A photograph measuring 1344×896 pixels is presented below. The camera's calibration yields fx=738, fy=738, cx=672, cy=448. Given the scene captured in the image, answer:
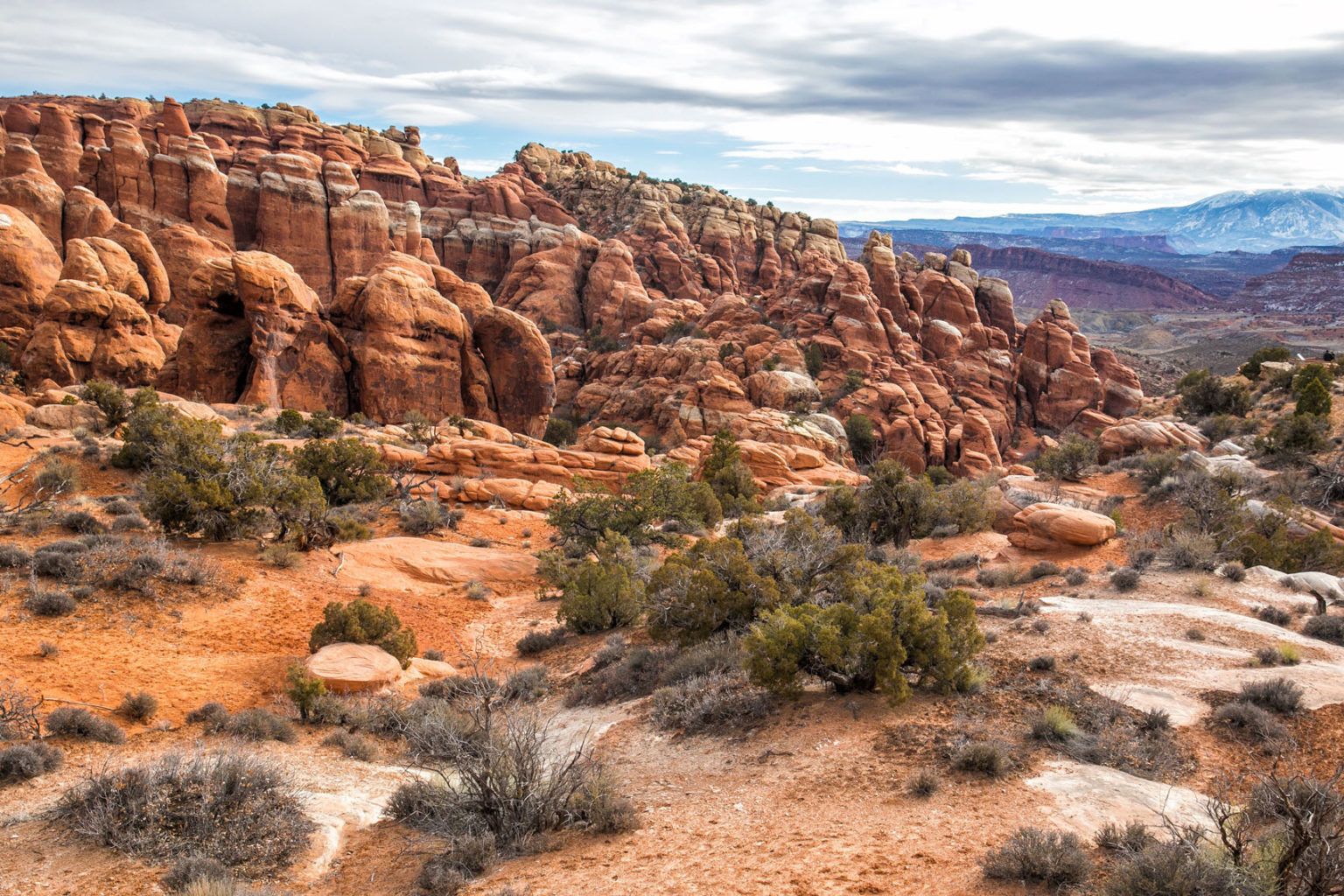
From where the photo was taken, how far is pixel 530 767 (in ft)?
25.8

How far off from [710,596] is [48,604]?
11.9 metres

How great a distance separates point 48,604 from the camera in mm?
13312

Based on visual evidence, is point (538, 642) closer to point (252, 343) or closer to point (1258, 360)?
point (252, 343)

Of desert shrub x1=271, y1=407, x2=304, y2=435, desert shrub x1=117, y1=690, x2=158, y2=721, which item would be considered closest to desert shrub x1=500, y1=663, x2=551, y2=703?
desert shrub x1=117, y1=690, x2=158, y2=721

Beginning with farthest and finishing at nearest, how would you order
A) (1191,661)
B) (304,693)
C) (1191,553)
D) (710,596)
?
(1191,553) < (710,596) < (304,693) < (1191,661)

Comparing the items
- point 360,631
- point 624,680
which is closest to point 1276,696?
point 624,680

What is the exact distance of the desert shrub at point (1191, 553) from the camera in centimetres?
1536

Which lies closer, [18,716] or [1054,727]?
[1054,727]

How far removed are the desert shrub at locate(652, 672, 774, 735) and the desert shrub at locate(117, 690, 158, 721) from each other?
292 inches

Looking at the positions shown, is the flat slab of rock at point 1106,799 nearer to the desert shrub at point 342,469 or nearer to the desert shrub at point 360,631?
the desert shrub at point 360,631

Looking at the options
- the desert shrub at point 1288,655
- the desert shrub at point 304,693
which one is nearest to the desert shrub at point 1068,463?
the desert shrub at point 1288,655

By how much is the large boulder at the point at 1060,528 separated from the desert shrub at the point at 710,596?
33.9ft

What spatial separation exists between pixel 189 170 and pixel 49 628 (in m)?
64.4

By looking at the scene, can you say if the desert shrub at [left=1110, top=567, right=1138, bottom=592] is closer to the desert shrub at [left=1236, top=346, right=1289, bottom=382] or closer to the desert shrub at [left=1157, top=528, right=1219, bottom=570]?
the desert shrub at [left=1157, top=528, right=1219, bottom=570]
